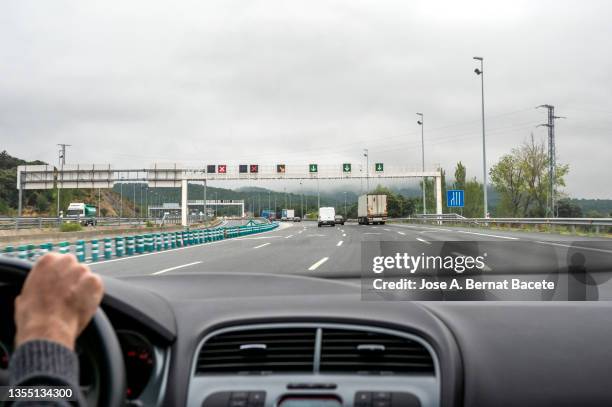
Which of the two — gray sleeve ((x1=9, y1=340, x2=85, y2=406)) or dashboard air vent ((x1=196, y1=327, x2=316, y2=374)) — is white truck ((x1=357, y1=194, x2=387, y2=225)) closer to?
dashboard air vent ((x1=196, y1=327, x2=316, y2=374))

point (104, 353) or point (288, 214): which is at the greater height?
point (288, 214)

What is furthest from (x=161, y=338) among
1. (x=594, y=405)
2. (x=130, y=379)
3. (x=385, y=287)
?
(x=594, y=405)

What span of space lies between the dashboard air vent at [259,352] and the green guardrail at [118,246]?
0.70m

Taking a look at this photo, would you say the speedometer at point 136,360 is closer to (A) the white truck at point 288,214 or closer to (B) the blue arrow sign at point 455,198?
(B) the blue arrow sign at point 455,198

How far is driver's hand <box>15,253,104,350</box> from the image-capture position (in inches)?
50.3

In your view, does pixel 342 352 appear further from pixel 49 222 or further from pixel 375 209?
pixel 375 209

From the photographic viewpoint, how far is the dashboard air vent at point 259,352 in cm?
223

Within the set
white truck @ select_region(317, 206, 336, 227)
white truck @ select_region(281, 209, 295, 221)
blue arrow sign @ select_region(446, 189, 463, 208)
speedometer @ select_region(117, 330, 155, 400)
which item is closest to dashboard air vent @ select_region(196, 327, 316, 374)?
speedometer @ select_region(117, 330, 155, 400)

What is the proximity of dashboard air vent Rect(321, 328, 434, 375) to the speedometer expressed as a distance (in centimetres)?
72

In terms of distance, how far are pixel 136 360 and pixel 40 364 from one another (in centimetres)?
85

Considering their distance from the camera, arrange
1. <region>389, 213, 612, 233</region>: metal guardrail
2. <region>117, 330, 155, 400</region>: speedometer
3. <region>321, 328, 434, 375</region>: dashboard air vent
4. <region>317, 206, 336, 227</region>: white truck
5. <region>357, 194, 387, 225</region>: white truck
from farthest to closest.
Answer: <region>317, 206, 336, 227</region>: white truck → <region>357, 194, 387, 225</region>: white truck → <region>389, 213, 612, 233</region>: metal guardrail → <region>321, 328, 434, 375</region>: dashboard air vent → <region>117, 330, 155, 400</region>: speedometer

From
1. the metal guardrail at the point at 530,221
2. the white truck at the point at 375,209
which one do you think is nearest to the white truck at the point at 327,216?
the white truck at the point at 375,209

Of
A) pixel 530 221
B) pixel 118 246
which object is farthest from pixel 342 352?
pixel 530 221

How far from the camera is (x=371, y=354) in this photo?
2.23 m
